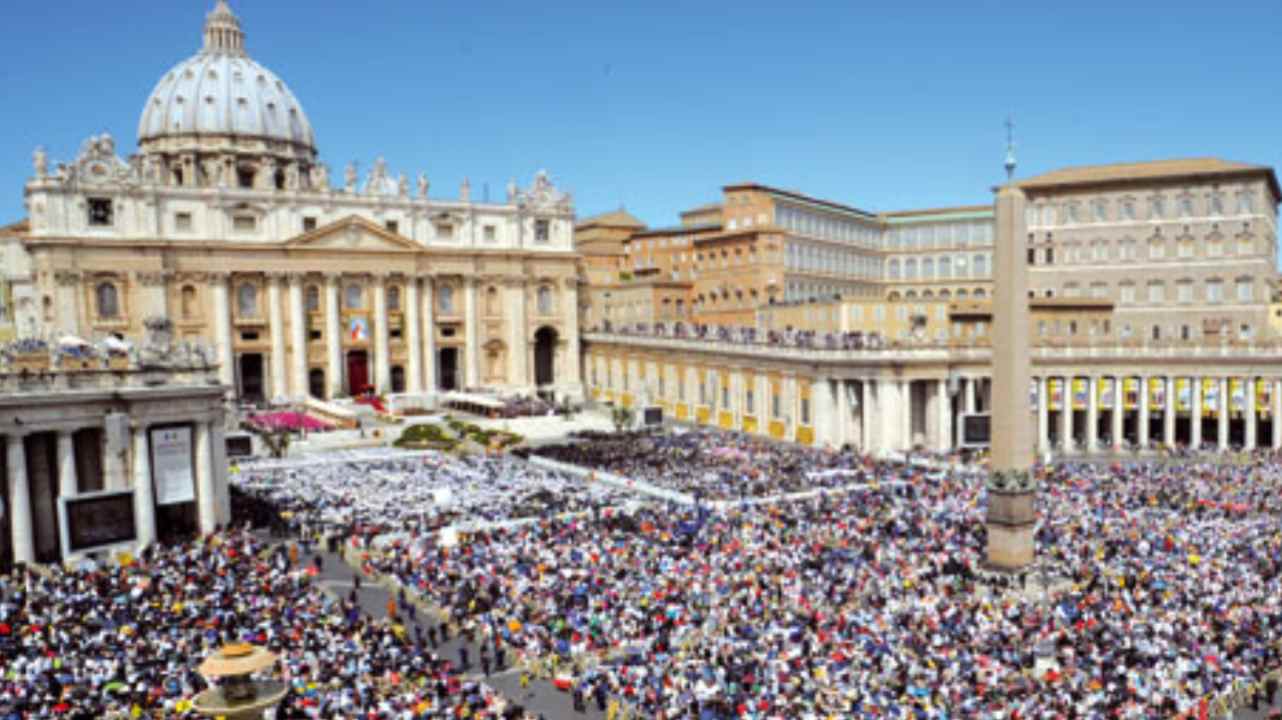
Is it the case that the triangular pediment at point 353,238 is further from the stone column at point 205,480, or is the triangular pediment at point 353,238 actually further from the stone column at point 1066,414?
the stone column at point 1066,414

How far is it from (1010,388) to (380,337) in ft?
200

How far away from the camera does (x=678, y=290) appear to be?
9000 cm

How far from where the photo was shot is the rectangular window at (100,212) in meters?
70.5

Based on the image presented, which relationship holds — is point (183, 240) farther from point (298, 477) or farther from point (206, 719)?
point (206, 719)

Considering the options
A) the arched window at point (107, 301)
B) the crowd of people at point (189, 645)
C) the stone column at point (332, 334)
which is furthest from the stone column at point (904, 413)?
the arched window at point (107, 301)

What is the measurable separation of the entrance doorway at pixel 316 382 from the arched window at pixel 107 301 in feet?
46.8

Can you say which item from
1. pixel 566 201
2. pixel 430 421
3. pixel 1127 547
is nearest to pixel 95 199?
pixel 430 421

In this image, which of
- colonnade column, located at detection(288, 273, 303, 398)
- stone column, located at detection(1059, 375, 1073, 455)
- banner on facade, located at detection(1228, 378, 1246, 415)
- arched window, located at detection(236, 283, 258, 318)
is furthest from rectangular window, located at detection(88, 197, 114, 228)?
banner on facade, located at detection(1228, 378, 1246, 415)

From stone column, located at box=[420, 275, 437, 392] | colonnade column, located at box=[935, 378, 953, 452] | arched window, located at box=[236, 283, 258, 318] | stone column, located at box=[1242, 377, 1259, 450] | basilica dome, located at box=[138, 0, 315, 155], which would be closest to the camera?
stone column, located at box=[1242, 377, 1259, 450]

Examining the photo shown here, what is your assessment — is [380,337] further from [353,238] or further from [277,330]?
[353,238]

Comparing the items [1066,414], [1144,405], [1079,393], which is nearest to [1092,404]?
[1079,393]

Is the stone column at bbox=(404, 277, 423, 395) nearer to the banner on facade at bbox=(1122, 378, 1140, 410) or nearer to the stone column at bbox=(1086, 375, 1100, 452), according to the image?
the stone column at bbox=(1086, 375, 1100, 452)

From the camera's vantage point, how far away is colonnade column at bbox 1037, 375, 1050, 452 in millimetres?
56062

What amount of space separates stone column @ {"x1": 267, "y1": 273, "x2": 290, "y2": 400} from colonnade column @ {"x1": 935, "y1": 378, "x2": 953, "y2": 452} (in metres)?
48.0
